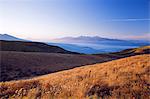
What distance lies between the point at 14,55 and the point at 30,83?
40.0m

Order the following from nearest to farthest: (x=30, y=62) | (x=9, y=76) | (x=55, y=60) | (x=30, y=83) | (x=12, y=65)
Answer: (x=30, y=83) → (x=9, y=76) → (x=12, y=65) → (x=30, y=62) → (x=55, y=60)

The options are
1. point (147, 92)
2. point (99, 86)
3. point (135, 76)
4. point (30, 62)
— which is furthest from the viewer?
point (30, 62)

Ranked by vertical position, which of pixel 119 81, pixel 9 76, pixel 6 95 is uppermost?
pixel 119 81

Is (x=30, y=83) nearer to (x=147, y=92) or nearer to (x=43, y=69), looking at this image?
(x=147, y=92)

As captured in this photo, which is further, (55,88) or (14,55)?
(14,55)

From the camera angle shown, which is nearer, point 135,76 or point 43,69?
point 135,76

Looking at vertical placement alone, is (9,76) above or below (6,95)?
below

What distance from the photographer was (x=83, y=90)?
931 centimetres

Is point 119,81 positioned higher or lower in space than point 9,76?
higher

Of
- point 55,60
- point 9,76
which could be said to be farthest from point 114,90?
point 55,60

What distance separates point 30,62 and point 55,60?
35.2 ft

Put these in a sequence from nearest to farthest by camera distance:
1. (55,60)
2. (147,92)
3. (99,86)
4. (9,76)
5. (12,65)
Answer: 1. (147,92)
2. (99,86)
3. (9,76)
4. (12,65)
5. (55,60)

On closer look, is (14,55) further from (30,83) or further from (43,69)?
(30,83)

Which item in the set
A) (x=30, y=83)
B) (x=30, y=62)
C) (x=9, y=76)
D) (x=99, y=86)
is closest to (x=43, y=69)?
(x=30, y=62)
